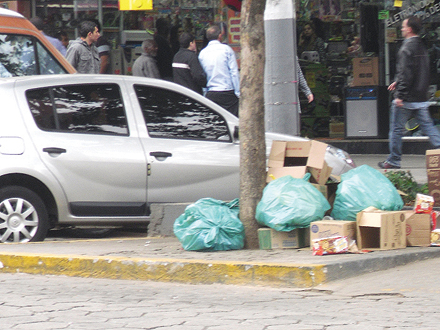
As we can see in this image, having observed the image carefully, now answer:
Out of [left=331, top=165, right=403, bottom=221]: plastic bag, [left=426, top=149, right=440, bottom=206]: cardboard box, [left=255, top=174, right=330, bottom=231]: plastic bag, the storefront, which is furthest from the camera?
the storefront

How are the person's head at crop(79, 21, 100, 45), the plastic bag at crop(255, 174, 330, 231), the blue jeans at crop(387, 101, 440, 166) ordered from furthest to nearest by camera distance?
the person's head at crop(79, 21, 100, 45) < the blue jeans at crop(387, 101, 440, 166) < the plastic bag at crop(255, 174, 330, 231)

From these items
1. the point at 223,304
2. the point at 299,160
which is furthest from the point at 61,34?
the point at 223,304

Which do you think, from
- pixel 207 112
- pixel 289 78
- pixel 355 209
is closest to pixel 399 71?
pixel 289 78

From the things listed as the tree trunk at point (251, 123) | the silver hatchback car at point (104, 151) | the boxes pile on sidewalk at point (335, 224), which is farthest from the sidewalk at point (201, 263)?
the silver hatchback car at point (104, 151)

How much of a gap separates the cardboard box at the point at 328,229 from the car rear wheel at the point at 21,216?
8.06 ft

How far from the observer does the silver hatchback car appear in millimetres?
7438

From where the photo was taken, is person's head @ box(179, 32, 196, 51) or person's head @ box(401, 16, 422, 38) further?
person's head @ box(179, 32, 196, 51)

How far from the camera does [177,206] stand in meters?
7.50

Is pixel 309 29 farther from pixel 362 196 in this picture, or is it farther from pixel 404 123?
pixel 362 196

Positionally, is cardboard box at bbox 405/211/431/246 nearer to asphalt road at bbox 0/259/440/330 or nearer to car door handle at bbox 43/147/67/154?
asphalt road at bbox 0/259/440/330

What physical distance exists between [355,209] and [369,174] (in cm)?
37

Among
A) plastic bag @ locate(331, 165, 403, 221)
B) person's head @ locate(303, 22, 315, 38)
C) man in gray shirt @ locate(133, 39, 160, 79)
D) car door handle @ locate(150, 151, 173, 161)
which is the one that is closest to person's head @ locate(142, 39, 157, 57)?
man in gray shirt @ locate(133, 39, 160, 79)

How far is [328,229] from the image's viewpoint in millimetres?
6480

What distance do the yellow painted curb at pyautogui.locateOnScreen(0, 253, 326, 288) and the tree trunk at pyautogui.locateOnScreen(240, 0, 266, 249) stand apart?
2.78 ft
